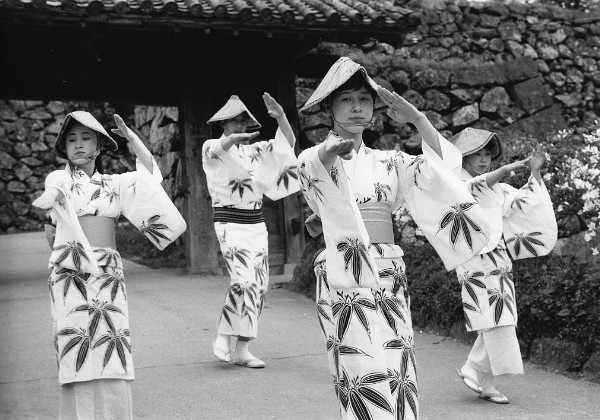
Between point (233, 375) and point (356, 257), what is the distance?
2.63 m

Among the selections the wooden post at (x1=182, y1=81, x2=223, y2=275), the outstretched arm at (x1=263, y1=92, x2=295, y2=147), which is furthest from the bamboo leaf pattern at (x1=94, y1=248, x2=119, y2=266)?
the wooden post at (x1=182, y1=81, x2=223, y2=275)

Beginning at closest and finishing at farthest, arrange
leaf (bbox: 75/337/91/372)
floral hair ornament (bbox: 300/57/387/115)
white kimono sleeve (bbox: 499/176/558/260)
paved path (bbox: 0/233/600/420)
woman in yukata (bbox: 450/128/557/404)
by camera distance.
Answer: floral hair ornament (bbox: 300/57/387/115), leaf (bbox: 75/337/91/372), paved path (bbox: 0/233/600/420), woman in yukata (bbox: 450/128/557/404), white kimono sleeve (bbox: 499/176/558/260)

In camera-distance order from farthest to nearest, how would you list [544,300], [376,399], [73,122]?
[544,300] < [73,122] < [376,399]

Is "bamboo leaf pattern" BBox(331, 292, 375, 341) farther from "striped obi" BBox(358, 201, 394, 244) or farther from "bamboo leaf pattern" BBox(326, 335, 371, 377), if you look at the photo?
"striped obi" BBox(358, 201, 394, 244)

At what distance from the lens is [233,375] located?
19.2 feet

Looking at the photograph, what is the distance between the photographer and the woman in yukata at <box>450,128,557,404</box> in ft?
16.9

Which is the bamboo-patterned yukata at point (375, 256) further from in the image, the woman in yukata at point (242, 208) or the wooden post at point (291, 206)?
the wooden post at point (291, 206)

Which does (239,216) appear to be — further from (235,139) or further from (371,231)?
(371,231)

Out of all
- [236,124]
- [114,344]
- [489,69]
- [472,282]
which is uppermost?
[489,69]

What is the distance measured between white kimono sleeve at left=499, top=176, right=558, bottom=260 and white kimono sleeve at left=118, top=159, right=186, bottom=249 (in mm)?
2092

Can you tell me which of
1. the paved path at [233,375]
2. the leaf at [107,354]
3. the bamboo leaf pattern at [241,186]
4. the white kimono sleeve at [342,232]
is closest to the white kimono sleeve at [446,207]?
A: the white kimono sleeve at [342,232]

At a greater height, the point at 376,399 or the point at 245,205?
the point at 245,205

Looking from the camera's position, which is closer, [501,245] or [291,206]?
[501,245]

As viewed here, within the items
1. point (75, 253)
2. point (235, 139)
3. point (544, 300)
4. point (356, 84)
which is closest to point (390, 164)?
point (356, 84)
